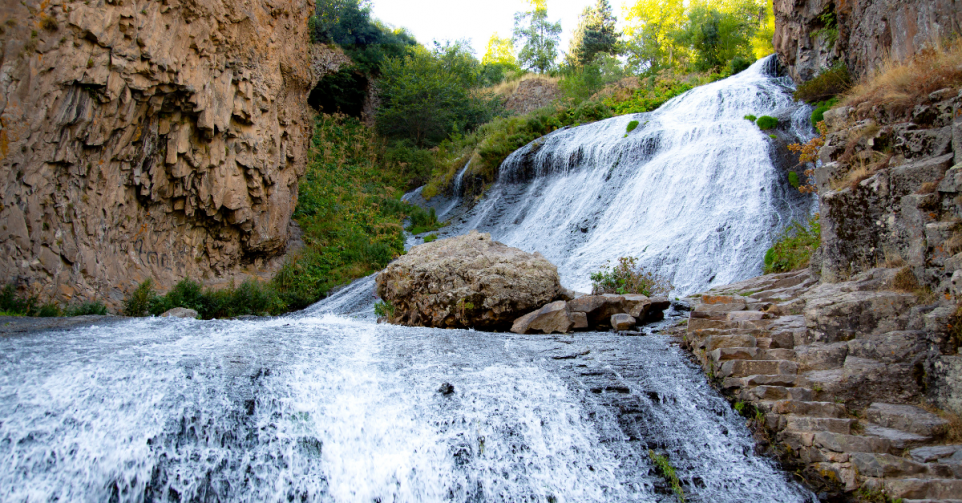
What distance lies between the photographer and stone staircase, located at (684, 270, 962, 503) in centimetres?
391

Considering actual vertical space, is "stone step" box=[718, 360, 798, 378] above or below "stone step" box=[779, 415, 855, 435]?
above

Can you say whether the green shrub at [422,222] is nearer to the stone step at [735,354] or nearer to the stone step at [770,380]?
the stone step at [735,354]

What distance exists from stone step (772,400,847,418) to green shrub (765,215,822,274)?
4.38 meters

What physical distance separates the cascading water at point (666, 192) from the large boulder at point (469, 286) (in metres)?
3.31

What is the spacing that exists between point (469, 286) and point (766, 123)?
9949 millimetres

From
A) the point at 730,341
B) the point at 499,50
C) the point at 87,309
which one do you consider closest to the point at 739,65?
the point at 730,341

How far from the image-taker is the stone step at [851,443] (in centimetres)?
406

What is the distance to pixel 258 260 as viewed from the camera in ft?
46.8

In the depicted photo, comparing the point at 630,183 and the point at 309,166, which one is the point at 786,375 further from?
the point at 309,166

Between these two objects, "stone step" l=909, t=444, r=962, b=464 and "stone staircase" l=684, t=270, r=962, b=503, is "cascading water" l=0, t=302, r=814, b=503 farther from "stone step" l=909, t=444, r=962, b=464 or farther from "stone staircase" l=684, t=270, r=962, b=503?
"stone step" l=909, t=444, r=962, b=464

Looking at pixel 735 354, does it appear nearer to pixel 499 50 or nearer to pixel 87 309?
pixel 87 309

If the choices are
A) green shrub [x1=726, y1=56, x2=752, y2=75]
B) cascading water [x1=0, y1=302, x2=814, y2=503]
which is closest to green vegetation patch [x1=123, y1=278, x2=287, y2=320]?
cascading water [x1=0, y1=302, x2=814, y2=503]

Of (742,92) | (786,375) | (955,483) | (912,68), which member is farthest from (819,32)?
(955,483)

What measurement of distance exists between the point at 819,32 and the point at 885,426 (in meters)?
14.7
